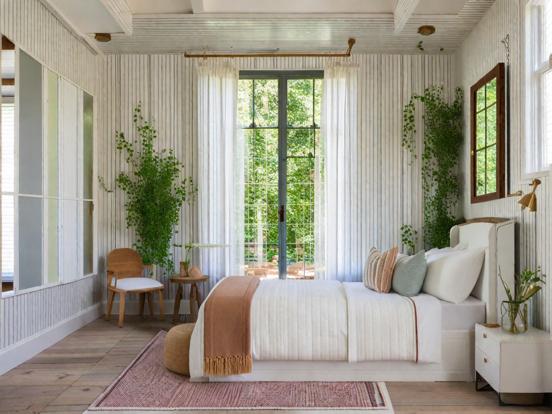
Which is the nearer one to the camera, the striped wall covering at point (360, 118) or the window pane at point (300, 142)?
the striped wall covering at point (360, 118)

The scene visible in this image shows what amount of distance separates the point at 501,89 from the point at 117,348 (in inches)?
155

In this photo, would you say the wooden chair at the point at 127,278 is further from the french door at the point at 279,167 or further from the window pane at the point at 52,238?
the french door at the point at 279,167

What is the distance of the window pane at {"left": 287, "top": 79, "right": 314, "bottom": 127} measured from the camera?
613 cm

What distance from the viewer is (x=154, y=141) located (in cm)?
613

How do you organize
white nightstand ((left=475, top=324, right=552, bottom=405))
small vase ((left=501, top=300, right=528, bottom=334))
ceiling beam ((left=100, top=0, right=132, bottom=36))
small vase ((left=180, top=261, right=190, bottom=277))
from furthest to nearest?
small vase ((left=180, top=261, right=190, bottom=277))
ceiling beam ((left=100, top=0, right=132, bottom=36))
small vase ((left=501, top=300, right=528, bottom=334))
white nightstand ((left=475, top=324, right=552, bottom=405))

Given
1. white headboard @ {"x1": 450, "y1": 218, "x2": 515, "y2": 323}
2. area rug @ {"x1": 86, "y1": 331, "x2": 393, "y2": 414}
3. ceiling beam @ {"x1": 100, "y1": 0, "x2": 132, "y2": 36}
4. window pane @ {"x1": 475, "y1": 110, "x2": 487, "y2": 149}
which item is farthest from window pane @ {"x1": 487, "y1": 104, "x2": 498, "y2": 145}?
ceiling beam @ {"x1": 100, "y1": 0, "x2": 132, "y2": 36}

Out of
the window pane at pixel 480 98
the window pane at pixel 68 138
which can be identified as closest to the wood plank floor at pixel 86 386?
the window pane at pixel 68 138

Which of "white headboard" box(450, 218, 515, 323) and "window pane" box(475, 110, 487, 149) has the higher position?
"window pane" box(475, 110, 487, 149)

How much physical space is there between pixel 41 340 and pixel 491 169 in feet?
13.8

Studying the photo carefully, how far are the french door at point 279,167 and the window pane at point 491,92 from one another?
6.61 feet

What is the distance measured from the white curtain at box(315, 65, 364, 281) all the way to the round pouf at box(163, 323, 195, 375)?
7.91 feet

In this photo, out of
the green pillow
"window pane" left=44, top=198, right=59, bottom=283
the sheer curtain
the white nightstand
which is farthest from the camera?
the sheer curtain

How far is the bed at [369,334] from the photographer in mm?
3604

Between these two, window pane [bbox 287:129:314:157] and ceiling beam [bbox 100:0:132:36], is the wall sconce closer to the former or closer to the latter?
window pane [bbox 287:129:314:157]
